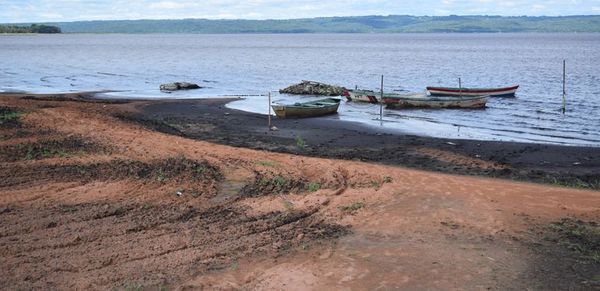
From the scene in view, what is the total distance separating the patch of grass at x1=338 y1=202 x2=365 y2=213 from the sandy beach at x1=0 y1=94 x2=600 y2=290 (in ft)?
0.20

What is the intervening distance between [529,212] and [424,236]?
278 centimetres

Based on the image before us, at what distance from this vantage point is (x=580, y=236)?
1091cm

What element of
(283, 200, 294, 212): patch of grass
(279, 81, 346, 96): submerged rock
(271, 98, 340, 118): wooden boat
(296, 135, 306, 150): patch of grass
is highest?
(279, 81, 346, 96): submerged rock

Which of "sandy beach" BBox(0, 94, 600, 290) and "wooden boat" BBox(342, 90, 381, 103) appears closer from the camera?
"sandy beach" BBox(0, 94, 600, 290)

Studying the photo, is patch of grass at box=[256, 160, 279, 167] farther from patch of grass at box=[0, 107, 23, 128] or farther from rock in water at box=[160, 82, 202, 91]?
rock in water at box=[160, 82, 202, 91]

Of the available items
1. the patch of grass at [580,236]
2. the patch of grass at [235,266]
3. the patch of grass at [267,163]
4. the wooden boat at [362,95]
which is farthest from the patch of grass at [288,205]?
the wooden boat at [362,95]

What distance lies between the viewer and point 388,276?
9.08m

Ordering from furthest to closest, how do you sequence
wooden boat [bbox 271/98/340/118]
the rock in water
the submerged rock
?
1. the rock in water
2. the submerged rock
3. wooden boat [bbox 271/98/340/118]

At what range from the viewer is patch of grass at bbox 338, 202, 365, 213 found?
12586mm

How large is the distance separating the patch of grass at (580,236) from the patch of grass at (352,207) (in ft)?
12.1

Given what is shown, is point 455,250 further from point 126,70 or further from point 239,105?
point 126,70

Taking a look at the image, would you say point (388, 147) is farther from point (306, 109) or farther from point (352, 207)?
point (352, 207)

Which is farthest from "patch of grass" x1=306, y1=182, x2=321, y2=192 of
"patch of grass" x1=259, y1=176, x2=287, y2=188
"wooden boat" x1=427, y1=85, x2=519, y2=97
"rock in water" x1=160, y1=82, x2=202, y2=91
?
"rock in water" x1=160, y1=82, x2=202, y2=91

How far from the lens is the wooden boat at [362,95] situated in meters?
37.5
